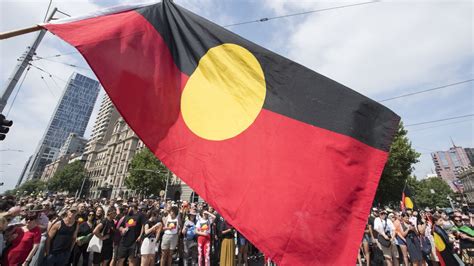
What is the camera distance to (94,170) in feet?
294

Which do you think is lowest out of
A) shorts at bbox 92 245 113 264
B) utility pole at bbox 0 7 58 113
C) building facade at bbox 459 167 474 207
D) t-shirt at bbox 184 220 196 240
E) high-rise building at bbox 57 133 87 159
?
shorts at bbox 92 245 113 264

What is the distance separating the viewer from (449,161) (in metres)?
182

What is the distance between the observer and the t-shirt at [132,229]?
26.1 ft

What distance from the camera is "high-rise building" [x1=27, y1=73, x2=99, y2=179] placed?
446ft

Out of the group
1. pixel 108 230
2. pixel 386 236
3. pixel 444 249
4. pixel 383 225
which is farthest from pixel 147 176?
pixel 444 249

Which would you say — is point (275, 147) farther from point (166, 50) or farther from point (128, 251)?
point (128, 251)

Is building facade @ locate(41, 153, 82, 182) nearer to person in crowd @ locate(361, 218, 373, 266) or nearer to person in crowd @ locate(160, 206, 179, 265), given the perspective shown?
person in crowd @ locate(160, 206, 179, 265)

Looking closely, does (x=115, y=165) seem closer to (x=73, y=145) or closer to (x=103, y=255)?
(x=103, y=255)

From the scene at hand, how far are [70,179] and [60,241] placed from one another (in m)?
92.3

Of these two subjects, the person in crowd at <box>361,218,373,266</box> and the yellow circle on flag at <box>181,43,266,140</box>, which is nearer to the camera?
the yellow circle on flag at <box>181,43,266,140</box>

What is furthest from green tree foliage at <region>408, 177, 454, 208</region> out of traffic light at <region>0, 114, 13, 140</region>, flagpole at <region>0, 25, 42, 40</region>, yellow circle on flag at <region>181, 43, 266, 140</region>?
flagpole at <region>0, 25, 42, 40</region>

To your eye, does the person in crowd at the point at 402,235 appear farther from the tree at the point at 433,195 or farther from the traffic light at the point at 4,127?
the tree at the point at 433,195

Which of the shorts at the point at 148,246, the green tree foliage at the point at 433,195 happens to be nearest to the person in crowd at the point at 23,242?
the shorts at the point at 148,246

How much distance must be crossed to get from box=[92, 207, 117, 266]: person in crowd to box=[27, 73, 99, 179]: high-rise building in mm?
148406
